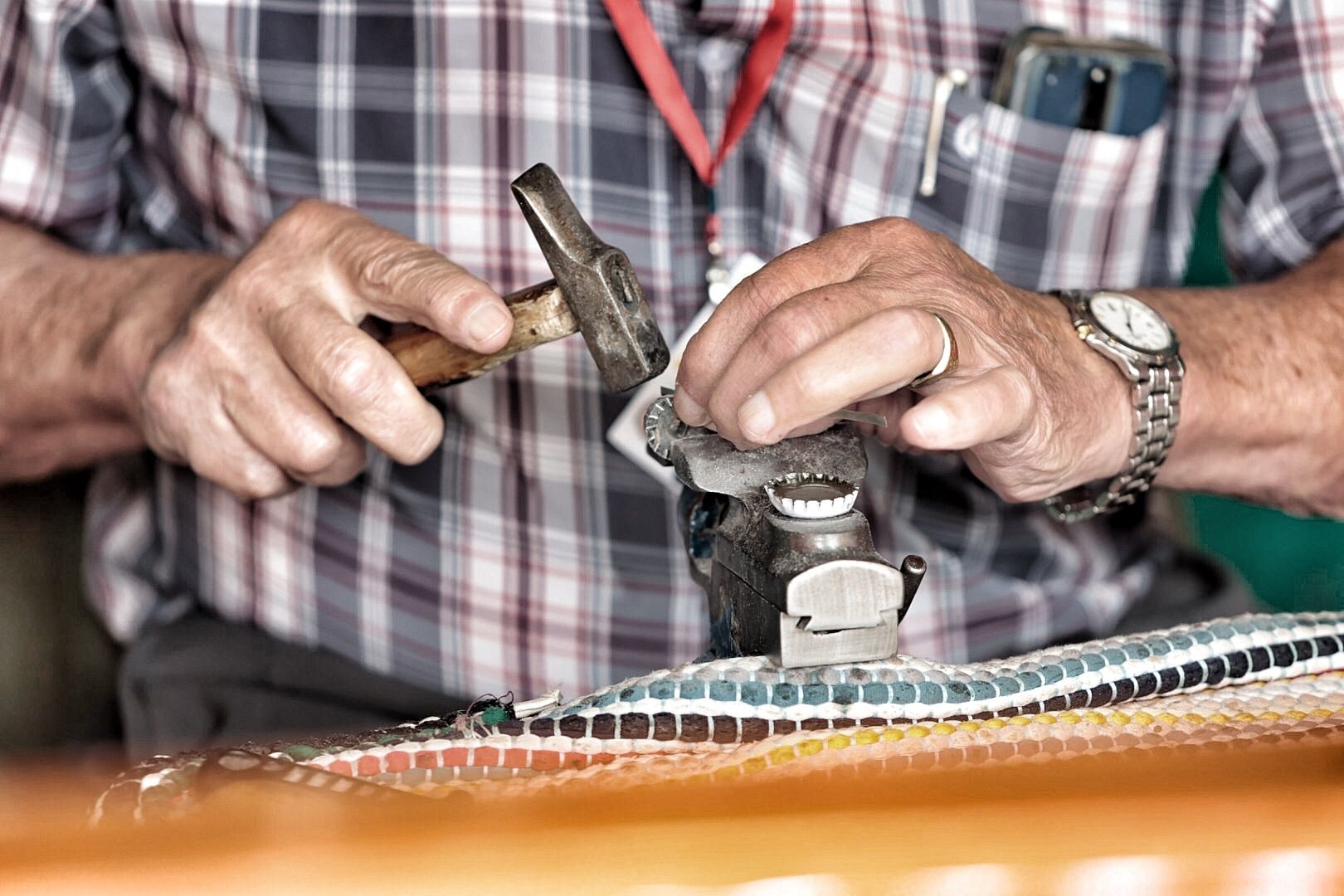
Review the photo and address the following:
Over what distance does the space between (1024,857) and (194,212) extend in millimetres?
1032

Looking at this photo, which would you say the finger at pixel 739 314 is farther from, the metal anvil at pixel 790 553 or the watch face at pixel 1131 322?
the watch face at pixel 1131 322

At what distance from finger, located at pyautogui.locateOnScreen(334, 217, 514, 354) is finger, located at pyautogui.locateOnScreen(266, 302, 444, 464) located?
1.2 inches

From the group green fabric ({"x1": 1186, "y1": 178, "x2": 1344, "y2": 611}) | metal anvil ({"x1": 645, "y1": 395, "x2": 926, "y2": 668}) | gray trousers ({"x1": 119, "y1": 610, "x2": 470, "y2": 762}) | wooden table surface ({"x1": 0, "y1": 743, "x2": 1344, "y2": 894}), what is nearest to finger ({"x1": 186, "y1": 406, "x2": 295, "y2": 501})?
gray trousers ({"x1": 119, "y1": 610, "x2": 470, "y2": 762})

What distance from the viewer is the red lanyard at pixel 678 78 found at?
99cm

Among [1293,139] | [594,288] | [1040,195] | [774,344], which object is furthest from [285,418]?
[1293,139]

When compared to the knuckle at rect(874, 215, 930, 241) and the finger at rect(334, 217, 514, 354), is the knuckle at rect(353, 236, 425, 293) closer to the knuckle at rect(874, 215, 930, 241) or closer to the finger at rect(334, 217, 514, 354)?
the finger at rect(334, 217, 514, 354)

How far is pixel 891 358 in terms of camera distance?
0.65 metres

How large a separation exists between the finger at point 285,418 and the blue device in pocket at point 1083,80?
61 cm

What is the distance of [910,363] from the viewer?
66cm

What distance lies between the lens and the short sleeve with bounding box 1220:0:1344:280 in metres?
1.05

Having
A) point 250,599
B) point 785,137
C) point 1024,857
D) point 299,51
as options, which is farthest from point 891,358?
point 250,599

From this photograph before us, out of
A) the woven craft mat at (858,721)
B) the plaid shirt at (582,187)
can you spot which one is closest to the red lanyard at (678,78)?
the plaid shirt at (582,187)

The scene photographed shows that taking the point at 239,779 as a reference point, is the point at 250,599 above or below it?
below

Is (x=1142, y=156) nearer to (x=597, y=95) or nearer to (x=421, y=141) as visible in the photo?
(x=597, y=95)
